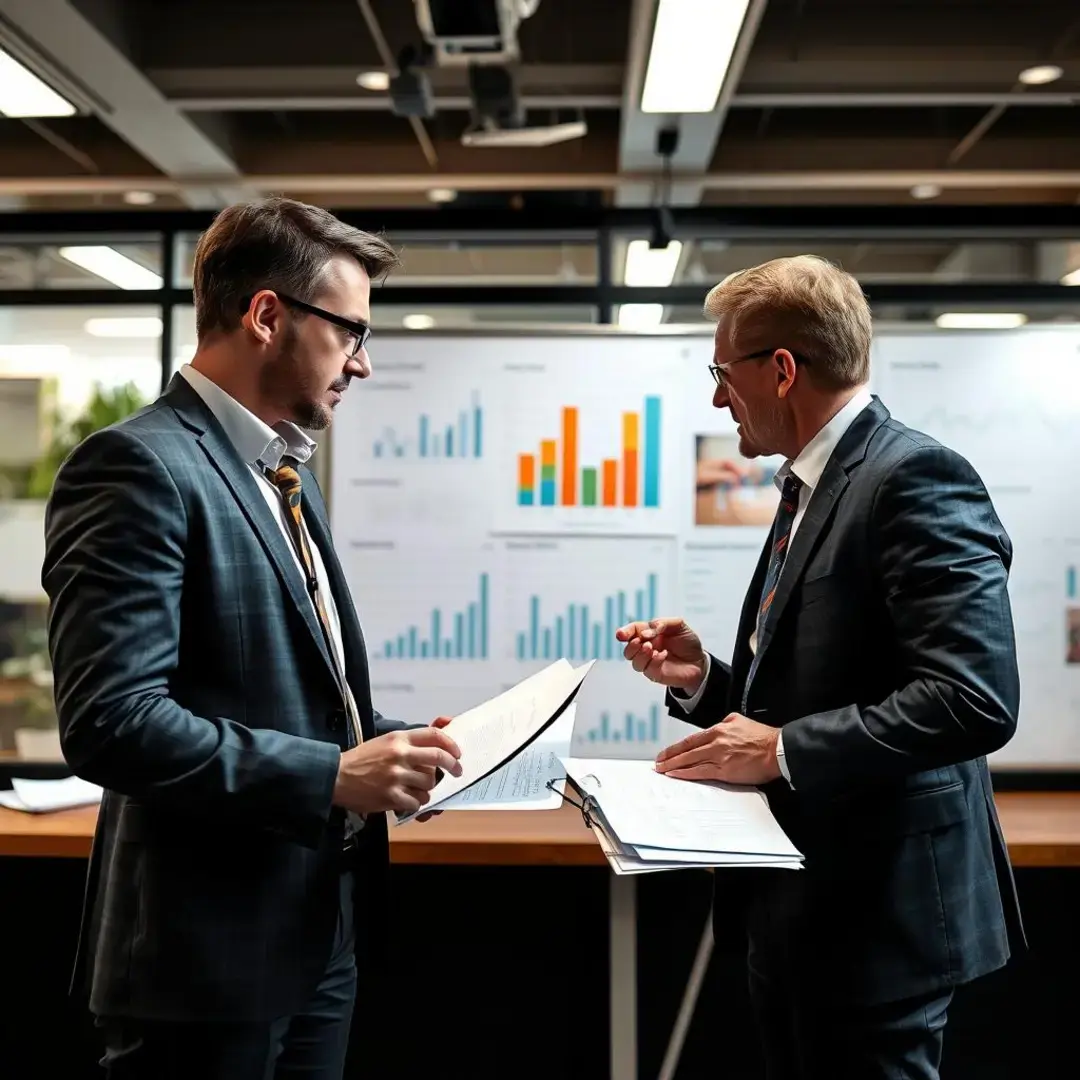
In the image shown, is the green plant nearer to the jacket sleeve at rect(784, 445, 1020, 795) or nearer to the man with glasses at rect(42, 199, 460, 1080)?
the man with glasses at rect(42, 199, 460, 1080)

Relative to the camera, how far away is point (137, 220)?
341cm

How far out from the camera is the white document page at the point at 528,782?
4.49ft

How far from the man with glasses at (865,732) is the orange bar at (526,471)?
167 centimetres

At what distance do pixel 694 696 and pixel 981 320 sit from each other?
2.14m

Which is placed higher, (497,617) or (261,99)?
(261,99)

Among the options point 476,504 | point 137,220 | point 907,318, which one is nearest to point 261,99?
point 137,220

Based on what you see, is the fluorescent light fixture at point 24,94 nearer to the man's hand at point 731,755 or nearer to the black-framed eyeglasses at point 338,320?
the black-framed eyeglasses at point 338,320

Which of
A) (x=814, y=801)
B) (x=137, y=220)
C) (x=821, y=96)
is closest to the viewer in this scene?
(x=814, y=801)

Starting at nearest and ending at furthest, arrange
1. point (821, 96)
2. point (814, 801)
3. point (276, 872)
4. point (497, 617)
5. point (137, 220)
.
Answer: point (276, 872) < point (814, 801) < point (497, 617) < point (137, 220) < point (821, 96)

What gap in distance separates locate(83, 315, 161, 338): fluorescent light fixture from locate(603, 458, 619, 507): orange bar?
164 centimetres

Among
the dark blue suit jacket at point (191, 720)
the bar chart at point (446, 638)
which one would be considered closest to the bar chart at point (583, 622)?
the bar chart at point (446, 638)

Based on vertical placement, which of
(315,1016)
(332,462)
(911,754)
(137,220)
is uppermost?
(137,220)

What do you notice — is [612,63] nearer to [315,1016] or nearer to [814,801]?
[814,801]

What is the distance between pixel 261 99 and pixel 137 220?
710 millimetres
